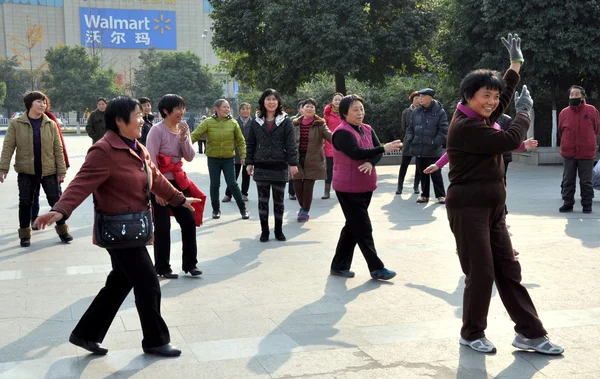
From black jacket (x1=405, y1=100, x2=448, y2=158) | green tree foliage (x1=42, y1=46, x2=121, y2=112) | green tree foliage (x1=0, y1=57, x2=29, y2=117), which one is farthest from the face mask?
green tree foliage (x1=0, y1=57, x2=29, y2=117)

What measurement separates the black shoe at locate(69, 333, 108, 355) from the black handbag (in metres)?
0.62

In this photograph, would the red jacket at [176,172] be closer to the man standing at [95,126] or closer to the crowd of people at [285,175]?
the crowd of people at [285,175]

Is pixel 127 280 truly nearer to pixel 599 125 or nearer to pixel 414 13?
pixel 599 125

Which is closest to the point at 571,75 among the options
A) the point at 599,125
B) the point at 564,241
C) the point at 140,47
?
the point at 599,125

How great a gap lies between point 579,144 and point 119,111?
7641mm

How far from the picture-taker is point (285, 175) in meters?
8.52

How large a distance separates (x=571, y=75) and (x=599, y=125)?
910 centimetres

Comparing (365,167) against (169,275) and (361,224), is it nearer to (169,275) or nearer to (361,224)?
(361,224)

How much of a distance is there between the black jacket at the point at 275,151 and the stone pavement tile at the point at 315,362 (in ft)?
13.5

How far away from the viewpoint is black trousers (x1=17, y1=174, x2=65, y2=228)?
8.37 m

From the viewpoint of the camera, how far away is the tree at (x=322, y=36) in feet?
58.9

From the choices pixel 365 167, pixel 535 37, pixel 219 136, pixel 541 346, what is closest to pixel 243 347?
pixel 541 346

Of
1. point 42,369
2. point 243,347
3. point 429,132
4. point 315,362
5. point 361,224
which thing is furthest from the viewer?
point 429,132

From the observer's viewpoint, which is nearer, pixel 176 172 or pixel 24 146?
pixel 176 172
